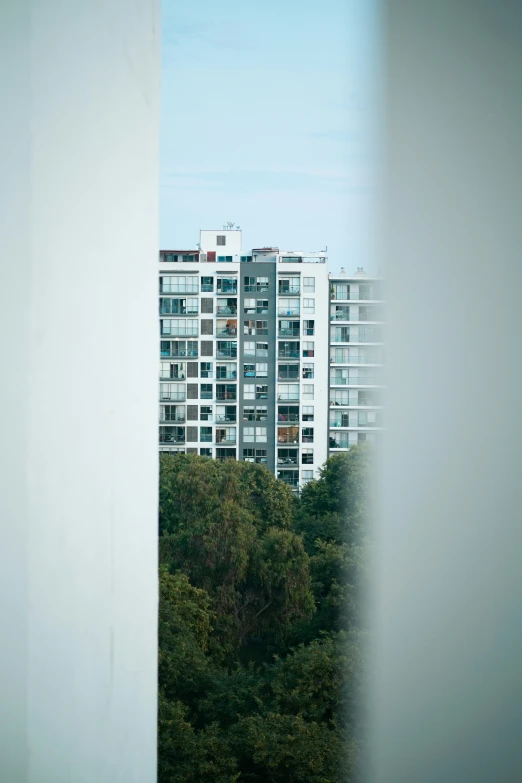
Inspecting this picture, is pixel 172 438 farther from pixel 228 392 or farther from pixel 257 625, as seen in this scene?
pixel 257 625

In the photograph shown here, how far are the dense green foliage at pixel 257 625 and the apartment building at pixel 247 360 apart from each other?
5.69m

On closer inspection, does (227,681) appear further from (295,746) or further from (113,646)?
(113,646)

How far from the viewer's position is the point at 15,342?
34 centimetres

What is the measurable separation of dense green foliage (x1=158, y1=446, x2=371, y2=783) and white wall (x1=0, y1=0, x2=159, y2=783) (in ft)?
9.98

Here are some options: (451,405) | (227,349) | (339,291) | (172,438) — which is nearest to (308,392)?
(227,349)

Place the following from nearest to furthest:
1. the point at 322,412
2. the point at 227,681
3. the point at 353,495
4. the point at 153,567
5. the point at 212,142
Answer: the point at 153,567
the point at 227,681
the point at 353,495
the point at 212,142
the point at 322,412

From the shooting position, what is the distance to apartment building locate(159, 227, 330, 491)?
19641 millimetres

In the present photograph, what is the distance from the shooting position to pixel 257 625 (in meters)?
9.21

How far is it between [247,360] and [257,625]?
11.1 metres

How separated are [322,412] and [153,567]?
19.2 metres

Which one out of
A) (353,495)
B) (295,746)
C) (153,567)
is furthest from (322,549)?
(153,567)

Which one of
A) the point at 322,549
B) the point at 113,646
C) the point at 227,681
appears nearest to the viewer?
the point at 113,646

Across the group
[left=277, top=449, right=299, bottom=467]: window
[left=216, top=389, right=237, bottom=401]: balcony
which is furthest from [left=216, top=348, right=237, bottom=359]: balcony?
[left=277, top=449, right=299, bottom=467]: window

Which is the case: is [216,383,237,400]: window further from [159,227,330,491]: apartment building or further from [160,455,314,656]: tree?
[160,455,314,656]: tree
